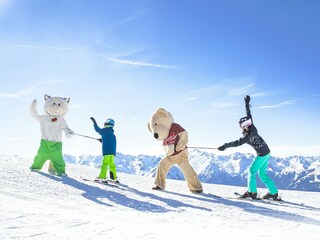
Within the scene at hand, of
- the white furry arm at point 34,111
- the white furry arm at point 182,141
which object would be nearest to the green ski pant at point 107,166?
the white furry arm at point 182,141

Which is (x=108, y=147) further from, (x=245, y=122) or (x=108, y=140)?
(x=245, y=122)

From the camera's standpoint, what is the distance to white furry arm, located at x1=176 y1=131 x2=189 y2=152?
28.4 ft

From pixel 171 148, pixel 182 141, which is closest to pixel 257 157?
pixel 182 141

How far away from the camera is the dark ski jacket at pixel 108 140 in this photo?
9.38 m

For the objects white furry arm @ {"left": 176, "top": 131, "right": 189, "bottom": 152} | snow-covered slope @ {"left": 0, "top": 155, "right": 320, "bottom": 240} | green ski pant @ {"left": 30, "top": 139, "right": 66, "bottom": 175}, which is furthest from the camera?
green ski pant @ {"left": 30, "top": 139, "right": 66, "bottom": 175}

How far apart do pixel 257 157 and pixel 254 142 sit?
0.35 m

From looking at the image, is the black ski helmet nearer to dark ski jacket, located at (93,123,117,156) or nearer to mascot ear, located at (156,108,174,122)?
mascot ear, located at (156,108,174,122)

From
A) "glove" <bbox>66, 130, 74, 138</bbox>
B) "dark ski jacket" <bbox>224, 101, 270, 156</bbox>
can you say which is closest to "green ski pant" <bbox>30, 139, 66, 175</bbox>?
"glove" <bbox>66, 130, 74, 138</bbox>

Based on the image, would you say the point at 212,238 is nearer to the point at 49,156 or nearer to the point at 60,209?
the point at 60,209

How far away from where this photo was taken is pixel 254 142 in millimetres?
8594

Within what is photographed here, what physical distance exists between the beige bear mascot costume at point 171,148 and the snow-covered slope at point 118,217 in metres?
1.89

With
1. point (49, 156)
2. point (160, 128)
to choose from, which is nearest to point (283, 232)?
point (160, 128)

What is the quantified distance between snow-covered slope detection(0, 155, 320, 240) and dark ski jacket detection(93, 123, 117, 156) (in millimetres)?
2240

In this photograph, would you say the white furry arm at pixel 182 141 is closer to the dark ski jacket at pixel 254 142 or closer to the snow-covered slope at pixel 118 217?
the dark ski jacket at pixel 254 142
